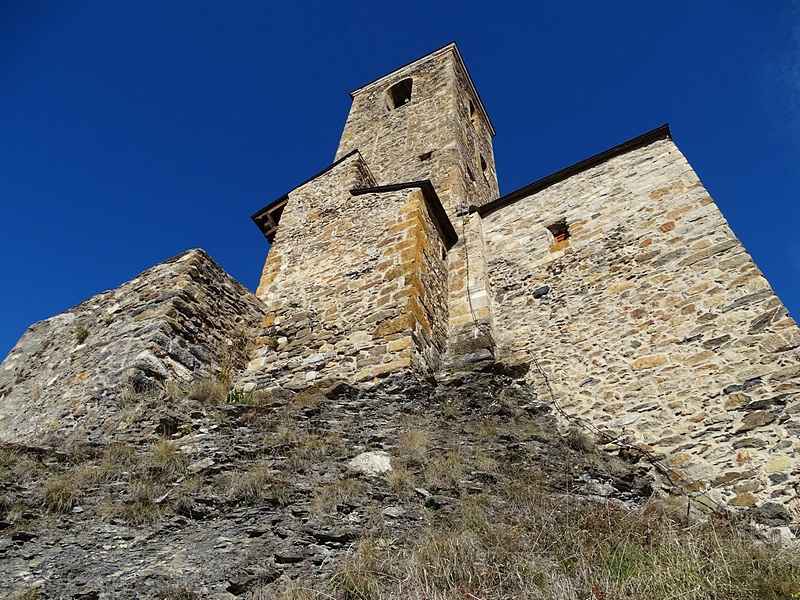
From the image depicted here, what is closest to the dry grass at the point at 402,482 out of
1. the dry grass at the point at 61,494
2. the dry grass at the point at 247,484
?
the dry grass at the point at 247,484

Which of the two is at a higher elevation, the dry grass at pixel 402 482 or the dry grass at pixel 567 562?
the dry grass at pixel 402 482

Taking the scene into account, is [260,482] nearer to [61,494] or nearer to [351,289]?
[61,494]

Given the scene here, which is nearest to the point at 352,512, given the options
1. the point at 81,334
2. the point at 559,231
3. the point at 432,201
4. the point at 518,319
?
the point at 518,319

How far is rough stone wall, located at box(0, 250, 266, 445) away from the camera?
19.4 ft

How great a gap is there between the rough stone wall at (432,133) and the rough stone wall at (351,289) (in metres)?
2.44

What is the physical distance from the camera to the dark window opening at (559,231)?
8.31 metres

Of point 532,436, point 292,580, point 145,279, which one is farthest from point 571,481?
point 145,279

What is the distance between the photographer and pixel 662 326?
242 inches

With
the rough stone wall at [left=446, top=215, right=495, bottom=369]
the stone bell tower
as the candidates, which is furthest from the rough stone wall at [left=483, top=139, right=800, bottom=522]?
the stone bell tower

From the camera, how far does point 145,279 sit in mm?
7438

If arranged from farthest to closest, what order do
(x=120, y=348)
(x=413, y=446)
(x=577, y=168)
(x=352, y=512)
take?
(x=577, y=168)
(x=120, y=348)
(x=413, y=446)
(x=352, y=512)

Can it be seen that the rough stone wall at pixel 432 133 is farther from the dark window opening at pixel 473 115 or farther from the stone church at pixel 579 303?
the stone church at pixel 579 303

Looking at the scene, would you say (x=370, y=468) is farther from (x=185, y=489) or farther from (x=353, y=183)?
(x=353, y=183)

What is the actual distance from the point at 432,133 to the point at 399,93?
4.59 metres
